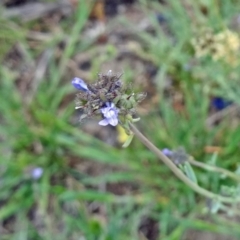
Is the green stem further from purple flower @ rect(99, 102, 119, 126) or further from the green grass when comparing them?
the green grass

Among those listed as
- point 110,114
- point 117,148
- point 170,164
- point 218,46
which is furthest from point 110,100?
point 117,148

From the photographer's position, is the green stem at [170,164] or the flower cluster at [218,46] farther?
the flower cluster at [218,46]

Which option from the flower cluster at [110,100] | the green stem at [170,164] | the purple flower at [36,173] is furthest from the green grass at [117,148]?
the flower cluster at [110,100]

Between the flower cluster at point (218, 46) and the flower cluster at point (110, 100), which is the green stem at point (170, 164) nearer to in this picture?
the flower cluster at point (110, 100)

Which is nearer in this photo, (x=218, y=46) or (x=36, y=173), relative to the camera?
(x=218, y=46)

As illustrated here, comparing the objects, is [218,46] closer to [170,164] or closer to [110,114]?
[170,164]

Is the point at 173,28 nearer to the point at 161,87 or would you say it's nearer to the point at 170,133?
the point at 161,87

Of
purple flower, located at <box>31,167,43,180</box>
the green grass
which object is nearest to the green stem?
the green grass

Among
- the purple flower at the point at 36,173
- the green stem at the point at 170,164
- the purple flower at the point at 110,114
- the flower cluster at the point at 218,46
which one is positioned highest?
the flower cluster at the point at 218,46
